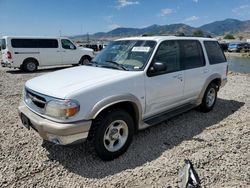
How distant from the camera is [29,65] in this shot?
43.3ft

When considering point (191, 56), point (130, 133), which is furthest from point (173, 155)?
point (191, 56)

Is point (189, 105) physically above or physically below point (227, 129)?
above

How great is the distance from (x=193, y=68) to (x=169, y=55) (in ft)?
2.68

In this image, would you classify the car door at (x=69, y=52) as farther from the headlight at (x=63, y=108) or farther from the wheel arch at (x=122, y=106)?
the headlight at (x=63, y=108)

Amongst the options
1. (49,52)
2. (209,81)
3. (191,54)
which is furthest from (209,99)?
(49,52)

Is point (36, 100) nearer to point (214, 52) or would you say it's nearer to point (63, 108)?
point (63, 108)

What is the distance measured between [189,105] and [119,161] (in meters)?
2.23

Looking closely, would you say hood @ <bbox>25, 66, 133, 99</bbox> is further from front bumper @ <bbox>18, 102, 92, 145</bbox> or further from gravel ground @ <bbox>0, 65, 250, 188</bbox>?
gravel ground @ <bbox>0, 65, 250, 188</bbox>

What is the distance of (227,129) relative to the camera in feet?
15.5

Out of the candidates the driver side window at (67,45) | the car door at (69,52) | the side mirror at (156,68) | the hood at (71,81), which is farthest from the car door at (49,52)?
the side mirror at (156,68)

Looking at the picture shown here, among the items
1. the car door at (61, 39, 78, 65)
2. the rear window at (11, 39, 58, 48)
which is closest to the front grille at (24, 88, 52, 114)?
the rear window at (11, 39, 58, 48)

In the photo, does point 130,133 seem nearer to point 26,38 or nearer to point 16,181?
point 16,181

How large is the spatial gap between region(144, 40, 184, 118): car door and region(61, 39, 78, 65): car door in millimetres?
11011

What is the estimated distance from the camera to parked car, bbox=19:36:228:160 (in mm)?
2994
